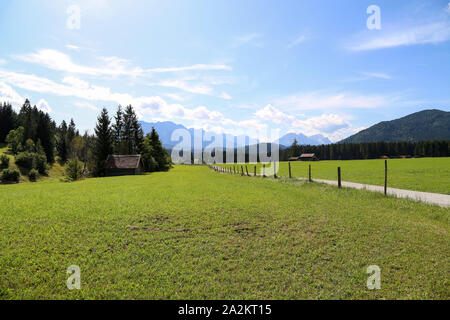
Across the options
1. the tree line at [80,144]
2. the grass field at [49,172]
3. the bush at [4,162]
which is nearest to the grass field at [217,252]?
the tree line at [80,144]

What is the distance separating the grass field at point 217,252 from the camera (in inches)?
182

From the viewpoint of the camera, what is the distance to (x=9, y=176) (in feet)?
158

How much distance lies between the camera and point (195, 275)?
507 cm

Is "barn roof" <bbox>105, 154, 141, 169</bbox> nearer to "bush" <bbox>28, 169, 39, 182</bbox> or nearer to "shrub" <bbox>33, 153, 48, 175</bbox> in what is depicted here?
"bush" <bbox>28, 169, 39, 182</bbox>

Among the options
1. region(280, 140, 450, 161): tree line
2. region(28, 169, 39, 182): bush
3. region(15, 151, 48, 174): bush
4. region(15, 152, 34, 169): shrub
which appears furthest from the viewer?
region(280, 140, 450, 161): tree line

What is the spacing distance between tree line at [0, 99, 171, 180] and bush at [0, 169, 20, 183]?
51 centimetres

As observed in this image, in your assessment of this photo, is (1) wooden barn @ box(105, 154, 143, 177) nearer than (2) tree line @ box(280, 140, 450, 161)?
Yes

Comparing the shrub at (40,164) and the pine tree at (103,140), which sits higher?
the pine tree at (103,140)

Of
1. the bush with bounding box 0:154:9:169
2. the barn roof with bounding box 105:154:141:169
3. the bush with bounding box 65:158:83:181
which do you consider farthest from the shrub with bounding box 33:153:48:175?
the bush with bounding box 65:158:83:181

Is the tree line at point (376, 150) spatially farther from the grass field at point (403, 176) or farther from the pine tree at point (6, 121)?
the pine tree at point (6, 121)

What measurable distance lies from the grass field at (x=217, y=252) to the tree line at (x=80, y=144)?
121 feet

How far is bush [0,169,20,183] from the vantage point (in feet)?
155
